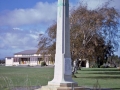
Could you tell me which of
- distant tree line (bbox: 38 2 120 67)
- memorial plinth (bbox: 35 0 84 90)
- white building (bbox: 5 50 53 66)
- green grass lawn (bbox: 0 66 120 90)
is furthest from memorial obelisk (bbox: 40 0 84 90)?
white building (bbox: 5 50 53 66)

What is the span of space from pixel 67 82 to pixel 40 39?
2550 cm

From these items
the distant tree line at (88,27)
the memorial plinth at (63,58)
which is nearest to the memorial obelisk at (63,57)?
the memorial plinth at (63,58)

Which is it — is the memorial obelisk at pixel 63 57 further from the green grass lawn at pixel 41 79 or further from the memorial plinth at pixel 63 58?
the green grass lawn at pixel 41 79

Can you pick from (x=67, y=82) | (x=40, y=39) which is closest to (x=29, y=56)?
(x=40, y=39)

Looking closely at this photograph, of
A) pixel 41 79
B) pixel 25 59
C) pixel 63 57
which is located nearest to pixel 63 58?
pixel 63 57

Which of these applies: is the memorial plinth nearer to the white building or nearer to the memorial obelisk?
the memorial obelisk

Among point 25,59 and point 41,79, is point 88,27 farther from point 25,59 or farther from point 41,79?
point 25,59

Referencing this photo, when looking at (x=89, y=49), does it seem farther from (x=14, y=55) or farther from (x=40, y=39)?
(x=14, y=55)

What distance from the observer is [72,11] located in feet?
120

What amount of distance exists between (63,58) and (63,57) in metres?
0.05

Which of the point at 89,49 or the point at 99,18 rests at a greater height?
the point at 99,18

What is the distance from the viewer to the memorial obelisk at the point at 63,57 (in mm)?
14938

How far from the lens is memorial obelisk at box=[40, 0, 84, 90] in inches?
588

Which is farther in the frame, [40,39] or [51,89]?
[40,39]
